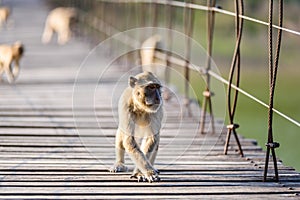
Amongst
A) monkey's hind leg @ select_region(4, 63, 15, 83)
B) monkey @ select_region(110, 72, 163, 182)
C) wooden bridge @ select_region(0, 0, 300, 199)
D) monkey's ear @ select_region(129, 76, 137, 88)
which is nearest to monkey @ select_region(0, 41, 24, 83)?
monkey's hind leg @ select_region(4, 63, 15, 83)

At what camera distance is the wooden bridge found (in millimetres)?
3326

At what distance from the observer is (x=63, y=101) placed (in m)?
5.93

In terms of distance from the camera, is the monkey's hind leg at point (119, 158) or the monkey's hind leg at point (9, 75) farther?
the monkey's hind leg at point (9, 75)

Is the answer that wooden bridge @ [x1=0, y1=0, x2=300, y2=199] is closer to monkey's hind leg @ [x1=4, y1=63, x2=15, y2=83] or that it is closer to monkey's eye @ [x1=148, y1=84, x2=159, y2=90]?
monkey's hind leg @ [x1=4, y1=63, x2=15, y2=83]

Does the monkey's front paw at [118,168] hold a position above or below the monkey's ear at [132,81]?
below

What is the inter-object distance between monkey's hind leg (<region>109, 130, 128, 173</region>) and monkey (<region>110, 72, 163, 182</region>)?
4 cm

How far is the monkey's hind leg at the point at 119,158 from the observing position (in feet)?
11.8

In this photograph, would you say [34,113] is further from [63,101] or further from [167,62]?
[167,62]

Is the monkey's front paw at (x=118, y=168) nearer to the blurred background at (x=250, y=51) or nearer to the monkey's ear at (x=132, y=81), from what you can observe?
the monkey's ear at (x=132, y=81)

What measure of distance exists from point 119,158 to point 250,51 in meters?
9.52

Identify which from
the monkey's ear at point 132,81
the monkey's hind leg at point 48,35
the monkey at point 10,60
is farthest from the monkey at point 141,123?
the monkey's hind leg at point 48,35

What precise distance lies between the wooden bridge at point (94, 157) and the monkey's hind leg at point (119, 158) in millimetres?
46

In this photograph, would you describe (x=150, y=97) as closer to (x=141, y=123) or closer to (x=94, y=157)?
(x=141, y=123)

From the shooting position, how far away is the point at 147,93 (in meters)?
3.32
